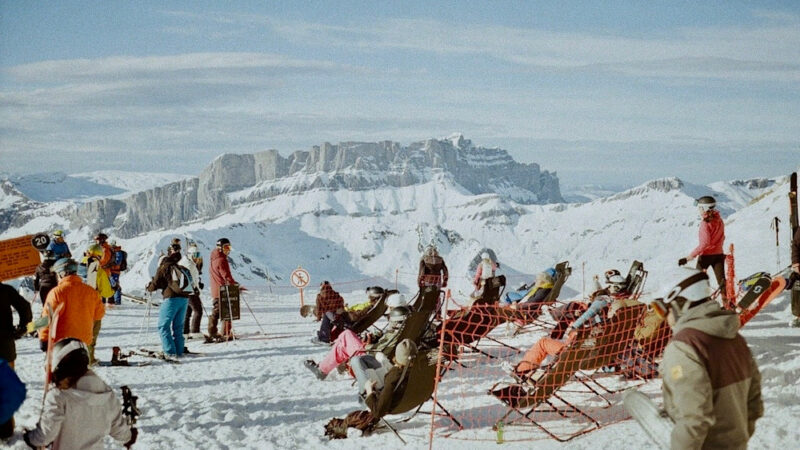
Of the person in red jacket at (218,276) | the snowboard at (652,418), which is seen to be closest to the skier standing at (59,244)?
the person in red jacket at (218,276)

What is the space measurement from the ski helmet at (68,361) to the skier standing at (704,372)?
3.28 meters

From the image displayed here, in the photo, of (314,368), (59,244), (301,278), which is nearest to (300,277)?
(301,278)

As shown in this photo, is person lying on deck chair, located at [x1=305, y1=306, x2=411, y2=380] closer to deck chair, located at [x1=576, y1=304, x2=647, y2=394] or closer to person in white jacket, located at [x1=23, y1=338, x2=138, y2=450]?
deck chair, located at [x1=576, y1=304, x2=647, y2=394]

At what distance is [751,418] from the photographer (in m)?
3.75

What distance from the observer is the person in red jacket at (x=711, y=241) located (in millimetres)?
9344

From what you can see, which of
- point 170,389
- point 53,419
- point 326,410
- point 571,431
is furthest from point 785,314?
point 53,419

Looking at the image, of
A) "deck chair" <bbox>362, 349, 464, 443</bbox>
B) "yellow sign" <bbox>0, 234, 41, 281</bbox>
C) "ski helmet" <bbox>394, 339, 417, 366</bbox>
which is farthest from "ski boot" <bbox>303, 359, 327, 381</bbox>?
"yellow sign" <bbox>0, 234, 41, 281</bbox>

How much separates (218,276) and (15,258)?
5819 mm

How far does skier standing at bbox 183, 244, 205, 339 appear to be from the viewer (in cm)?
1118

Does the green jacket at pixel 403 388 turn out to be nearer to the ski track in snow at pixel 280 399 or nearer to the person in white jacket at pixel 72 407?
the ski track in snow at pixel 280 399

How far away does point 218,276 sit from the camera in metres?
12.2

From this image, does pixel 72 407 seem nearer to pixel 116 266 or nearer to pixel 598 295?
pixel 598 295

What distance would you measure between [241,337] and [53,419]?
361 inches

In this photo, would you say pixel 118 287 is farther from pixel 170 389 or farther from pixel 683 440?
pixel 683 440
